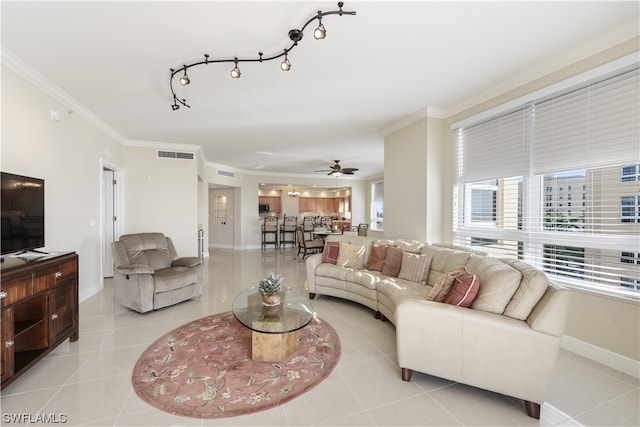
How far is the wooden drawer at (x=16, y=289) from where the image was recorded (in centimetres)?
192

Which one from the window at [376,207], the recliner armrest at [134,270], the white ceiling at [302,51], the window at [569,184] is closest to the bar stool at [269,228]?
the window at [376,207]

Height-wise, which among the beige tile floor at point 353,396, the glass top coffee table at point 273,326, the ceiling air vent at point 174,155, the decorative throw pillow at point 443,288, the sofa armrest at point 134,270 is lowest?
the beige tile floor at point 353,396

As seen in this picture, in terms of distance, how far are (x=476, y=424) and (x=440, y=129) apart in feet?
11.8

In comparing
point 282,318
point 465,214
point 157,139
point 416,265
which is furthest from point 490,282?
point 157,139

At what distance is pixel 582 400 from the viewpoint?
78.0 inches

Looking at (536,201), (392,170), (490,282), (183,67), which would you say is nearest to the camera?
(490,282)

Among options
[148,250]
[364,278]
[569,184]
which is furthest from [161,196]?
[569,184]

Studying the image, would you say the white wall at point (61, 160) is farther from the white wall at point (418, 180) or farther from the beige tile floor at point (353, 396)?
the white wall at point (418, 180)

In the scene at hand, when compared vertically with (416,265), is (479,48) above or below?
above

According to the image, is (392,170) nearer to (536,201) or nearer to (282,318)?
(536,201)

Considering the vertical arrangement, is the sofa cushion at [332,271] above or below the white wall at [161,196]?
below

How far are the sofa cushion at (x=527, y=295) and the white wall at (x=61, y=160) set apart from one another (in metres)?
4.47

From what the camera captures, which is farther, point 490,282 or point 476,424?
point 490,282

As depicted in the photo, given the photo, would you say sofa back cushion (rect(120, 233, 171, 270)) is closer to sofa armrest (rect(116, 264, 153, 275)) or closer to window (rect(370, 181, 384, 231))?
sofa armrest (rect(116, 264, 153, 275))
